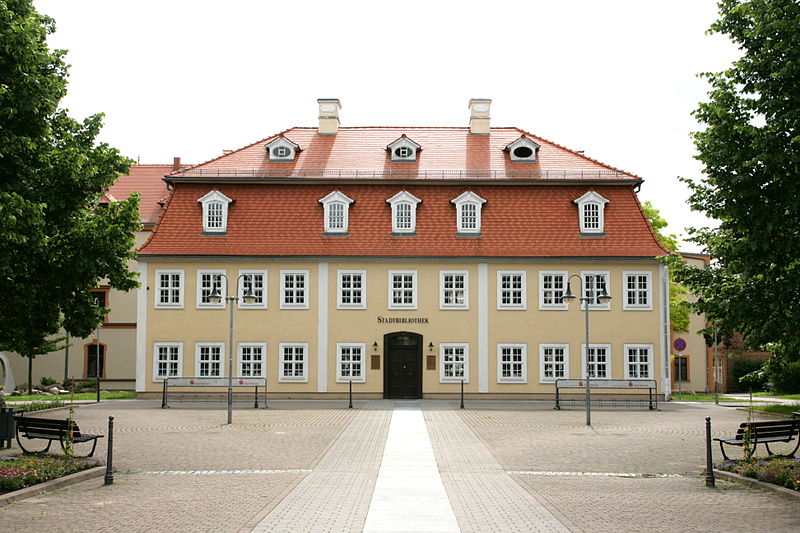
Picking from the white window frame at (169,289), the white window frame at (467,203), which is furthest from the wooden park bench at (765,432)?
the white window frame at (169,289)

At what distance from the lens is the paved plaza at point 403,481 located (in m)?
10.8

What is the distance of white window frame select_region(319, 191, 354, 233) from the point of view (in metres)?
36.5

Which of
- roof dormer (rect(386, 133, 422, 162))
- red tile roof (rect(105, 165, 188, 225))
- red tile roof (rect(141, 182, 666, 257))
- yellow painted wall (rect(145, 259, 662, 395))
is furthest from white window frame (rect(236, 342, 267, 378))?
red tile roof (rect(105, 165, 188, 225))

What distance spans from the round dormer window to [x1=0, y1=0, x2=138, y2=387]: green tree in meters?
16.8

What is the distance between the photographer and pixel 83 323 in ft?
75.9

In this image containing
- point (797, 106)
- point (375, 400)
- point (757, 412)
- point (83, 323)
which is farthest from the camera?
point (375, 400)

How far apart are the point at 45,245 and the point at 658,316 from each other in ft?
85.9

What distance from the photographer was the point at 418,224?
121 ft

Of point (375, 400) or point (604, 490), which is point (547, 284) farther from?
point (604, 490)

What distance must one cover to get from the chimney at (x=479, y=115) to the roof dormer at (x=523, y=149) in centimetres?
310

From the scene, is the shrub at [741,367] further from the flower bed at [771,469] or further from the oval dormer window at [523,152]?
the flower bed at [771,469]

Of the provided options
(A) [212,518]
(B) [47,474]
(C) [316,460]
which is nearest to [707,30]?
(C) [316,460]

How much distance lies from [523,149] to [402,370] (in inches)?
470

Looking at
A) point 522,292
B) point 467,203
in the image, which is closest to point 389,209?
point 467,203
